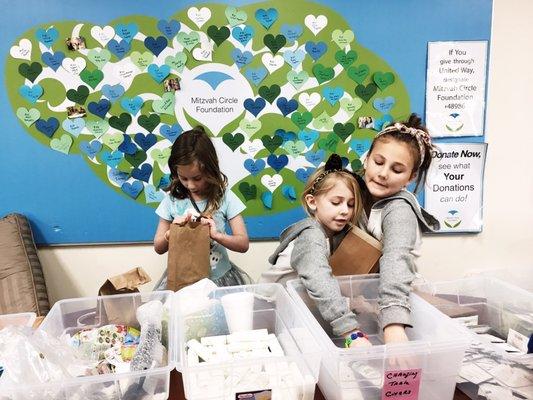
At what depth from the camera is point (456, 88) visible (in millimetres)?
1880

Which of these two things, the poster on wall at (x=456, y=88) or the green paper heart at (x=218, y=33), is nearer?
the green paper heart at (x=218, y=33)

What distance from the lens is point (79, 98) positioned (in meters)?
1.73

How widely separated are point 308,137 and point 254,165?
29 cm

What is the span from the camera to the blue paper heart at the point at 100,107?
174 cm

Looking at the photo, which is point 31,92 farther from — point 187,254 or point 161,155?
point 187,254

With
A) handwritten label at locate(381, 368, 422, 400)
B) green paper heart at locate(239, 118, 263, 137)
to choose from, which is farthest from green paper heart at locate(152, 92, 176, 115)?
handwritten label at locate(381, 368, 422, 400)

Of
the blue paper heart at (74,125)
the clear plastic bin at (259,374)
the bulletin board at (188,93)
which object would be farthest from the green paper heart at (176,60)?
the clear plastic bin at (259,374)

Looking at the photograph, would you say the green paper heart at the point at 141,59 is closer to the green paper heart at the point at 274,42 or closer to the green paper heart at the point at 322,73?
the green paper heart at the point at 274,42

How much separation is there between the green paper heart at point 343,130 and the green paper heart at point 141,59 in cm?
88

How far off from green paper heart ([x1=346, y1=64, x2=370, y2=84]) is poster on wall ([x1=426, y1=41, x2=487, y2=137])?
0.31m

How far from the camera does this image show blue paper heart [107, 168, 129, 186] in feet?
5.88

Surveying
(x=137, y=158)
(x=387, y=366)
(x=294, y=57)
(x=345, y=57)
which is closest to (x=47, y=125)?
(x=137, y=158)

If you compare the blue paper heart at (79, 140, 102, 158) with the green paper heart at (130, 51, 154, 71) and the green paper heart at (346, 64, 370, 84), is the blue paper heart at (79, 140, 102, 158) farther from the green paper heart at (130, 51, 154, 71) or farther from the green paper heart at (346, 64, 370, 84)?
the green paper heart at (346, 64, 370, 84)

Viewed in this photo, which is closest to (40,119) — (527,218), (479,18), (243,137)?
(243,137)
